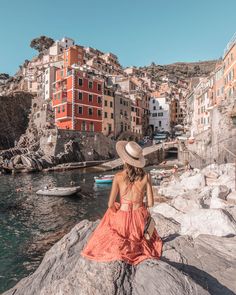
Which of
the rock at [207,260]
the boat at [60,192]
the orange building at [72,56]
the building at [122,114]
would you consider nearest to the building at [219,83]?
the building at [122,114]

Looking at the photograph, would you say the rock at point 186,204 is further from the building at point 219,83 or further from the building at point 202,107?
the building at point 202,107

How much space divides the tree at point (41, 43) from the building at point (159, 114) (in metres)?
62.1

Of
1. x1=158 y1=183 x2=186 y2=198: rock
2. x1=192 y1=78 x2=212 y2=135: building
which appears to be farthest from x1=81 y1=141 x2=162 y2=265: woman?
x1=192 y1=78 x2=212 y2=135: building

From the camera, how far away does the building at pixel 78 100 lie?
5516 cm

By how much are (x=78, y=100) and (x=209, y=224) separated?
50.5 meters

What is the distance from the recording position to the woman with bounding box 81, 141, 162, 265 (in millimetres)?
4848

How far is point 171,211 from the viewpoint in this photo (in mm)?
13391

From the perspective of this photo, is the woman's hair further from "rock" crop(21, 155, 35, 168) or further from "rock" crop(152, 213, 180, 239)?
"rock" crop(21, 155, 35, 168)

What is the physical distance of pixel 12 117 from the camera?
78.4 m

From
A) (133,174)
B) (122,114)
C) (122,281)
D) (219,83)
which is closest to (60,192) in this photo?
(133,174)

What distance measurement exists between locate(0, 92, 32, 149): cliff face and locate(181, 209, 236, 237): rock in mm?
75216

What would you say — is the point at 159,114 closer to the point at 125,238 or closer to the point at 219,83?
the point at 219,83

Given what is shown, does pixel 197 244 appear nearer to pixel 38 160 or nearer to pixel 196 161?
pixel 196 161

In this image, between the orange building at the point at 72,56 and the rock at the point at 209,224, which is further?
the orange building at the point at 72,56
